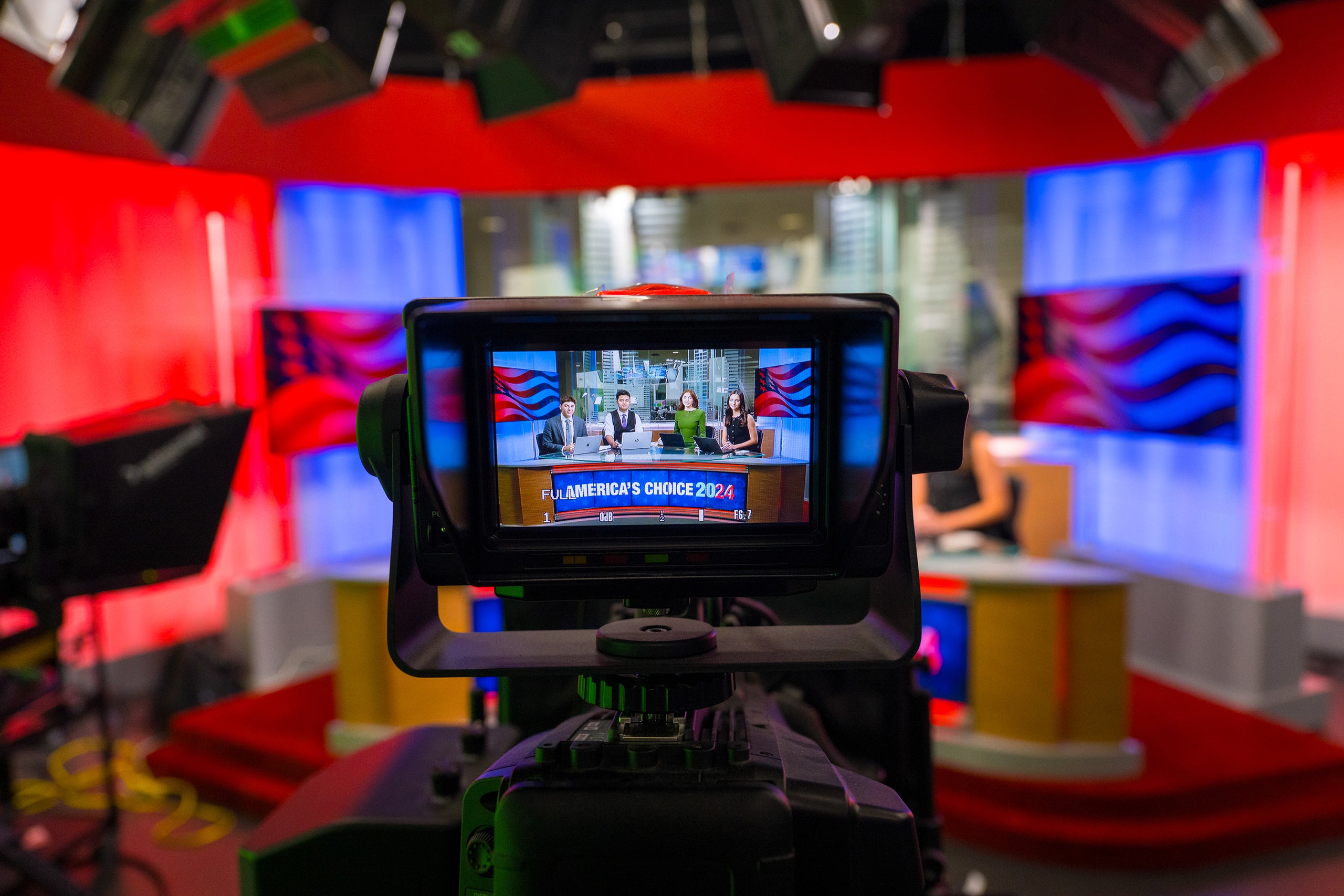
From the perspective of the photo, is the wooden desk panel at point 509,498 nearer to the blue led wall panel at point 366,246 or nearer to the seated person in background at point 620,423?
the seated person in background at point 620,423

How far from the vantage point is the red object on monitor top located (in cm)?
75

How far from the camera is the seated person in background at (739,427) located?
82 cm

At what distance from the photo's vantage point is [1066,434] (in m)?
4.92

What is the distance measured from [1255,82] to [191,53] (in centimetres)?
450

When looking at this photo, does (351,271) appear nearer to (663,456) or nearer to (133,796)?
(133,796)

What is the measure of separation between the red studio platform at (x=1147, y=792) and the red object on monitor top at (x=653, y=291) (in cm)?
253

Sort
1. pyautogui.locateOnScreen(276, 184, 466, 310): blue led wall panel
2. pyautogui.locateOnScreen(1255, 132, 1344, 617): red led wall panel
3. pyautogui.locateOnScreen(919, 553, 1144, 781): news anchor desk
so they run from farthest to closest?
pyautogui.locateOnScreen(276, 184, 466, 310): blue led wall panel
pyautogui.locateOnScreen(1255, 132, 1344, 617): red led wall panel
pyautogui.locateOnScreen(919, 553, 1144, 781): news anchor desk

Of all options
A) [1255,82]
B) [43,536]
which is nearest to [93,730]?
[43,536]

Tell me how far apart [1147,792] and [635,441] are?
2624mm

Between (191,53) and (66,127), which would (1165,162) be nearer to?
(191,53)

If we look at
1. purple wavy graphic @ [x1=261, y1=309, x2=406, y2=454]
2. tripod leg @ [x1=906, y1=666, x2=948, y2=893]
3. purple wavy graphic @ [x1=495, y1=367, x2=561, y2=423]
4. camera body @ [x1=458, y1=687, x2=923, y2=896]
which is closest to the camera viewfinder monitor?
purple wavy graphic @ [x1=495, y1=367, x2=561, y2=423]

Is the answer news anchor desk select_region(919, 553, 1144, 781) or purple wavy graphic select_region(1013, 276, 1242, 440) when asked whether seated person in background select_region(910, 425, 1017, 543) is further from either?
news anchor desk select_region(919, 553, 1144, 781)

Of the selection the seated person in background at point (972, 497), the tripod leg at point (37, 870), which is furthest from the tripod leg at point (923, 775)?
the seated person in background at point (972, 497)

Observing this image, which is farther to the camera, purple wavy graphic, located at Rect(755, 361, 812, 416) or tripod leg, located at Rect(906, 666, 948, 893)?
tripod leg, located at Rect(906, 666, 948, 893)
